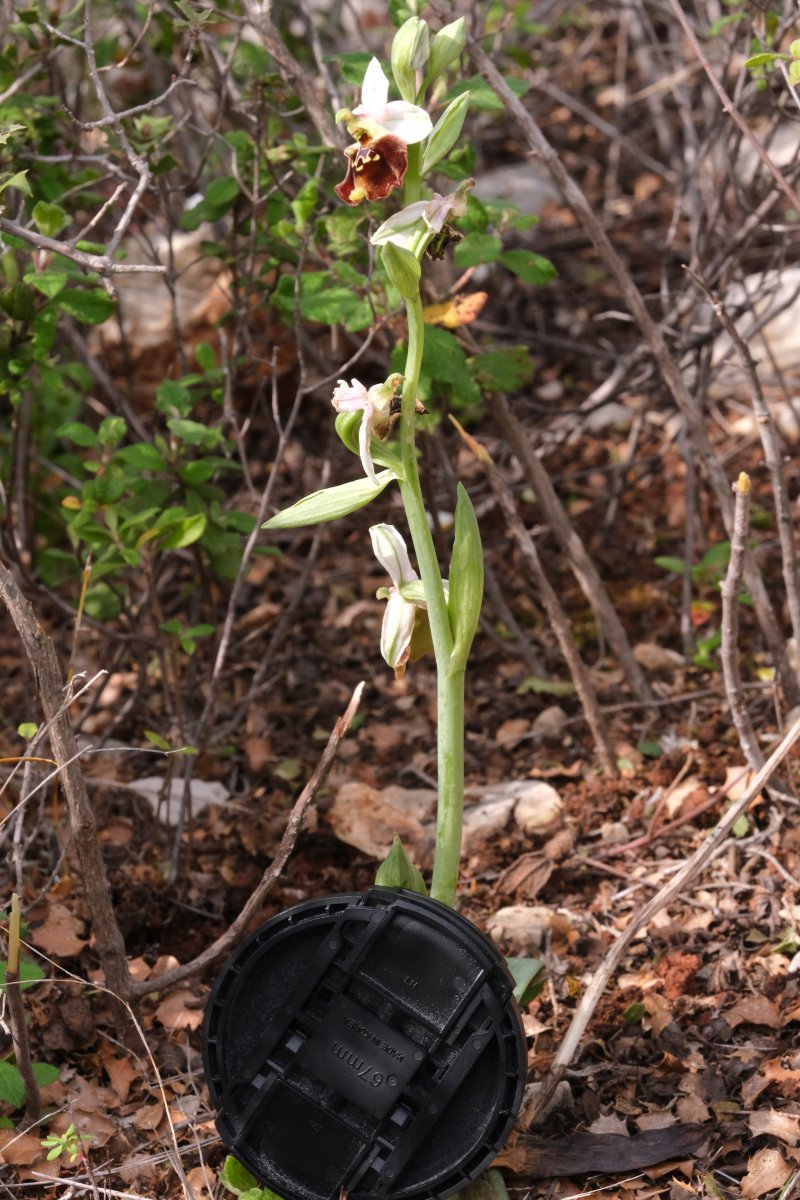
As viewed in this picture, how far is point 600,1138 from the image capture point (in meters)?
1.87

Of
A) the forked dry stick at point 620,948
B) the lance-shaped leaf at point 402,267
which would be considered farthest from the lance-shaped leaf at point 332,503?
the forked dry stick at point 620,948

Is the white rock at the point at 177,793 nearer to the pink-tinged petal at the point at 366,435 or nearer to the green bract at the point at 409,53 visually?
the pink-tinged petal at the point at 366,435

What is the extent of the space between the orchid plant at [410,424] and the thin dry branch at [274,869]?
0.45ft

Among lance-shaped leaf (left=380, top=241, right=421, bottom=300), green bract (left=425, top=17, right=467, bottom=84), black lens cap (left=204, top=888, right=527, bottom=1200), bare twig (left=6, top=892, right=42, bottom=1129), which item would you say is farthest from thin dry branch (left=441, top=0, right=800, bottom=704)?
bare twig (left=6, top=892, right=42, bottom=1129)

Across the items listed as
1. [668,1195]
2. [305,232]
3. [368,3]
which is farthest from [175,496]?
[368,3]

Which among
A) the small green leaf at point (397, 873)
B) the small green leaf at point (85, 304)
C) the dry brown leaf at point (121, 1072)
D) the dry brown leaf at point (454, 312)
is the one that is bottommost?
the dry brown leaf at point (121, 1072)

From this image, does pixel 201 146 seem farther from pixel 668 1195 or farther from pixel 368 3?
pixel 668 1195

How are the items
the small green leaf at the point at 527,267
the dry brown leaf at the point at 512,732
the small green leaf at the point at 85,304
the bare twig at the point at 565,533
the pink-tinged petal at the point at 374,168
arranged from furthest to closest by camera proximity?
the dry brown leaf at the point at 512,732
the bare twig at the point at 565,533
the small green leaf at the point at 527,267
the small green leaf at the point at 85,304
the pink-tinged petal at the point at 374,168

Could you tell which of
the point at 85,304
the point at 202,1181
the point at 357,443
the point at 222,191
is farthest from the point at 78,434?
the point at 202,1181

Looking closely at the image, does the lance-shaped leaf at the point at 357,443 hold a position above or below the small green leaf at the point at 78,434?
above

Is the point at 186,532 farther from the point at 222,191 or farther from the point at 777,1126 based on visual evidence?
the point at 777,1126

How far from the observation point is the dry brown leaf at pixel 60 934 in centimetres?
228

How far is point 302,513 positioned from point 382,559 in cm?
16

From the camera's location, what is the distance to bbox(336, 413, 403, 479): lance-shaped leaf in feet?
5.67
